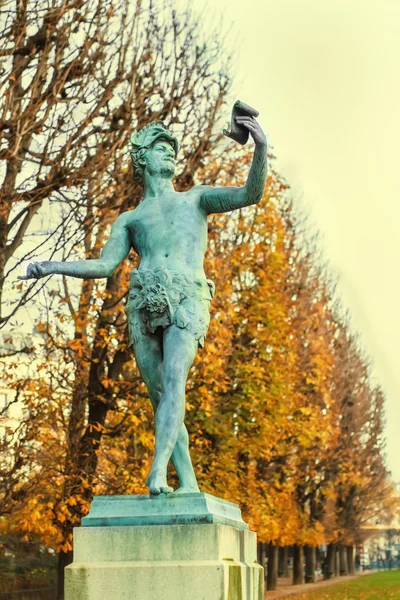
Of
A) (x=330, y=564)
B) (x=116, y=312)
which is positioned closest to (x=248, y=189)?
(x=116, y=312)

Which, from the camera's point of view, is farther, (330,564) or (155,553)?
(330,564)

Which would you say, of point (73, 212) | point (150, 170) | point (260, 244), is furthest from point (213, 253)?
point (150, 170)

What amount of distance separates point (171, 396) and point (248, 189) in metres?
1.61

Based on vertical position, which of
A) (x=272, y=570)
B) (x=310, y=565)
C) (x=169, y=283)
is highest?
(x=169, y=283)

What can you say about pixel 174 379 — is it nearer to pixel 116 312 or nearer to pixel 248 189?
pixel 248 189

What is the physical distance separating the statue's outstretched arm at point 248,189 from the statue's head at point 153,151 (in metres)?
0.40

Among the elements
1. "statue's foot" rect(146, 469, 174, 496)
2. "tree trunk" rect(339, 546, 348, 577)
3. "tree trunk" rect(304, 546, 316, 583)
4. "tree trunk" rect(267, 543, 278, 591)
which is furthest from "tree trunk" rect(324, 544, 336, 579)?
"statue's foot" rect(146, 469, 174, 496)

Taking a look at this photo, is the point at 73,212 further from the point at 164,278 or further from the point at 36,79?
the point at 164,278

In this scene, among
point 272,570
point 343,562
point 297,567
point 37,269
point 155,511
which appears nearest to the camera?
point 155,511

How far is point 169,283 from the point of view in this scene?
7914 millimetres

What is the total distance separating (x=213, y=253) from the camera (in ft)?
82.2

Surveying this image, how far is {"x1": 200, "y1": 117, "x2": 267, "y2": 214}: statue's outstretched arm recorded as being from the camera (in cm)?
783

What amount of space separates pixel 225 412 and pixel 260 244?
164 inches

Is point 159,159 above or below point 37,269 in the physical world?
above
